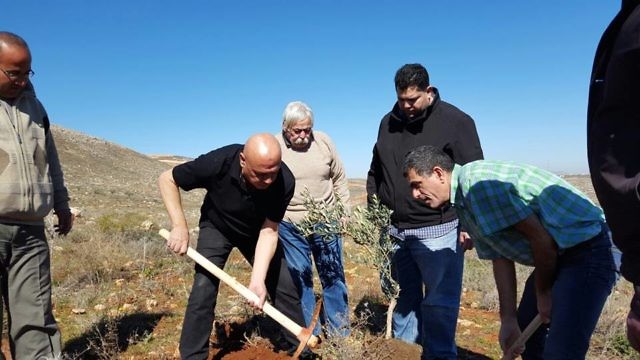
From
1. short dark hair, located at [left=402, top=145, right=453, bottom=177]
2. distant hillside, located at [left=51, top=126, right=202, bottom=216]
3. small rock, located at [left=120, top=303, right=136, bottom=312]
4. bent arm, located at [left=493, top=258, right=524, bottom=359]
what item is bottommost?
distant hillside, located at [left=51, top=126, right=202, bottom=216]

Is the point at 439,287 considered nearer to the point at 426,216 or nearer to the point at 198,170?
the point at 426,216

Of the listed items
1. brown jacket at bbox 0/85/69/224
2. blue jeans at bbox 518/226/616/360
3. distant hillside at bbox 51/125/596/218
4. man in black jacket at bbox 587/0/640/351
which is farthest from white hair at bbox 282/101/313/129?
distant hillside at bbox 51/125/596/218

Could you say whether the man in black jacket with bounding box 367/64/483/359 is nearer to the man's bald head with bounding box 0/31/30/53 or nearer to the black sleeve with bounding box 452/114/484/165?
the black sleeve with bounding box 452/114/484/165

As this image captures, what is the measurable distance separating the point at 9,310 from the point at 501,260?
3.21 meters

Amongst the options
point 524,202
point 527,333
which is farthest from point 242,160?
point 527,333

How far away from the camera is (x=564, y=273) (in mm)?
2441

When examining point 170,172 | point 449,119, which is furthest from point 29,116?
point 449,119

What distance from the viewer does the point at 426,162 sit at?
2555 millimetres

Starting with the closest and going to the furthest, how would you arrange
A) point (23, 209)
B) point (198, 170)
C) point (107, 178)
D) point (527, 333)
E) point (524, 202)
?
point (524, 202) → point (527, 333) → point (23, 209) → point (198, 170) → point (107, 178)

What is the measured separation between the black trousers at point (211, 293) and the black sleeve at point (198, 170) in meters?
0.43

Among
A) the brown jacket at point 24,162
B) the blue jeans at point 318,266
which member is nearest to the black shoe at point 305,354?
the blue jeans at point 318,266

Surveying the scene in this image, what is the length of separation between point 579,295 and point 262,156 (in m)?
2.01

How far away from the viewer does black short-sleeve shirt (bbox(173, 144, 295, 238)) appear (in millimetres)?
3373

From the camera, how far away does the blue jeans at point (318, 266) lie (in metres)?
3.94
